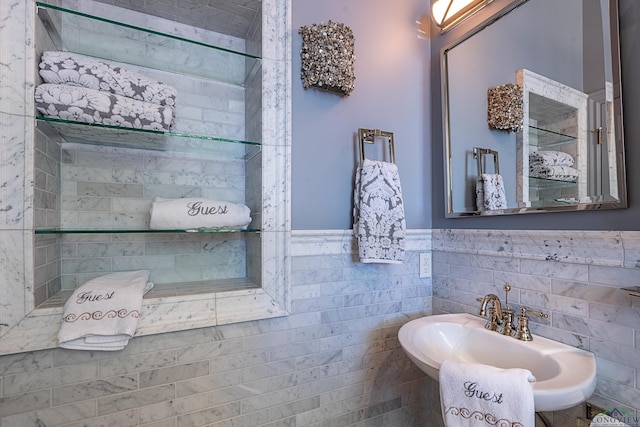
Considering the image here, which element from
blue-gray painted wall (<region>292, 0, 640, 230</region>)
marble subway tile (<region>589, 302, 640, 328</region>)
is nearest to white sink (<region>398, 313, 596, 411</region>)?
marble subway tile (<region>589, 302, 640, 328</region>)

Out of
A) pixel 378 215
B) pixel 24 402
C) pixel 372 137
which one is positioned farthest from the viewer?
pixel 372 137

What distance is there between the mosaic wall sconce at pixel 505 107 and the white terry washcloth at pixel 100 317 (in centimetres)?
147

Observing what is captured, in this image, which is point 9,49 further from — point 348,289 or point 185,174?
point 348,289

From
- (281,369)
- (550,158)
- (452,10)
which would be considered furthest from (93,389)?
(452,10)

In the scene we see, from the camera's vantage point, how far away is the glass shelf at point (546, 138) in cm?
97

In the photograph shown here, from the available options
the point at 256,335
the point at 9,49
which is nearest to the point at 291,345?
the point at 256,335

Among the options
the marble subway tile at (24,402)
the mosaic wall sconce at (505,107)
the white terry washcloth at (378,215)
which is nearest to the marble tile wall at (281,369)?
the marble subway tile at (24,402)

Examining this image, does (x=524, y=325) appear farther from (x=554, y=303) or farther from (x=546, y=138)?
(x=546, y=138)

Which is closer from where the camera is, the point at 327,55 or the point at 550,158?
the point at 550,158

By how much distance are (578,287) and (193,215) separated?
1299 millimetres

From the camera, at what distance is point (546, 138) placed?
3.38 feet

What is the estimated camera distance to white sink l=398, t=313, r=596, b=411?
28.0 inches

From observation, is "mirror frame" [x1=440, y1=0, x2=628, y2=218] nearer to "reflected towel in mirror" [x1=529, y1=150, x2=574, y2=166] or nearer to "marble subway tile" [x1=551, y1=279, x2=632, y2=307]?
"reflected towel in mirror" [x1=529, y1=150, x2=574, y2=166]

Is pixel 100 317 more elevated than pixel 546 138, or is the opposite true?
pixel 546 138
